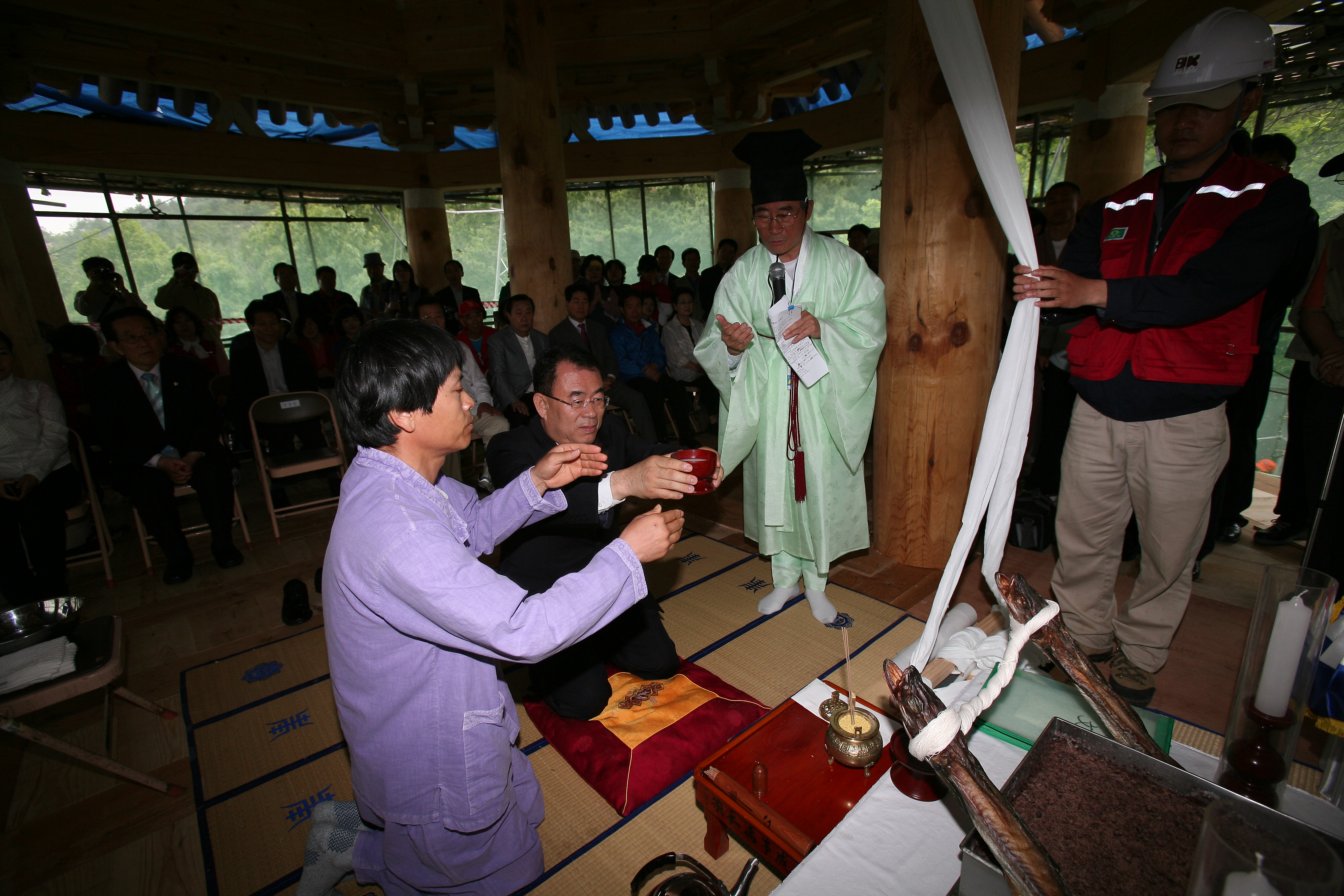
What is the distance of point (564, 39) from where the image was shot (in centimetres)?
649

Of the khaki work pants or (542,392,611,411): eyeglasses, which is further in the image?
(542,392,611,411): eyeglasses

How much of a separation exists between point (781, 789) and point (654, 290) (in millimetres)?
6455

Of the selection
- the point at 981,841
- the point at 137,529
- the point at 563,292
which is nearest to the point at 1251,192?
the point at 981,841

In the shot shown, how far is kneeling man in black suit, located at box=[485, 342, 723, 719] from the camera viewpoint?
83.0 inches

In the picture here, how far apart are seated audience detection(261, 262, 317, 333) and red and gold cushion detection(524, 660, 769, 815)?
6.24 meters

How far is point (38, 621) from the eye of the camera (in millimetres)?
2299

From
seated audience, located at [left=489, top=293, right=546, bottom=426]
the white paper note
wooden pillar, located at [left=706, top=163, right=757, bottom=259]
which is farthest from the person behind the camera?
wooden pillar, located at [left=706, top=163, right=757, bottom=259]

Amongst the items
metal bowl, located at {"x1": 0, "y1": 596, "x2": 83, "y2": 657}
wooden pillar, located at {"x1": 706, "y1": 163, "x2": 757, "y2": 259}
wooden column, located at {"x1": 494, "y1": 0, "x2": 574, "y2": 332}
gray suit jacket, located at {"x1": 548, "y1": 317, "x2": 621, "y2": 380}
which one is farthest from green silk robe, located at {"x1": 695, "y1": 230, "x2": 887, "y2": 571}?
wooden pillar, located at {"x1": 706, "y1": 163, "x2": 757, "y2": 259}

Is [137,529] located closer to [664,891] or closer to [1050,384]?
[664,891]

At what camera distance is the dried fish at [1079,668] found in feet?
3.90

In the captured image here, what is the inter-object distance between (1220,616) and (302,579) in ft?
16.5

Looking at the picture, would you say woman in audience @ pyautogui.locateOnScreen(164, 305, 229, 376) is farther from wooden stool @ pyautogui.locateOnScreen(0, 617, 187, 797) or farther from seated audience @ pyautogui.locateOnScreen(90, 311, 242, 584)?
wooden stool @ pyautogui.locateOnScreen(0, 617, 187, 797)

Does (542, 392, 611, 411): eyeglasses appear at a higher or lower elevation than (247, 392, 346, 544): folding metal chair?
higher

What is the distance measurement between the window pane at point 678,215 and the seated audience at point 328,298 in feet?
19.4
